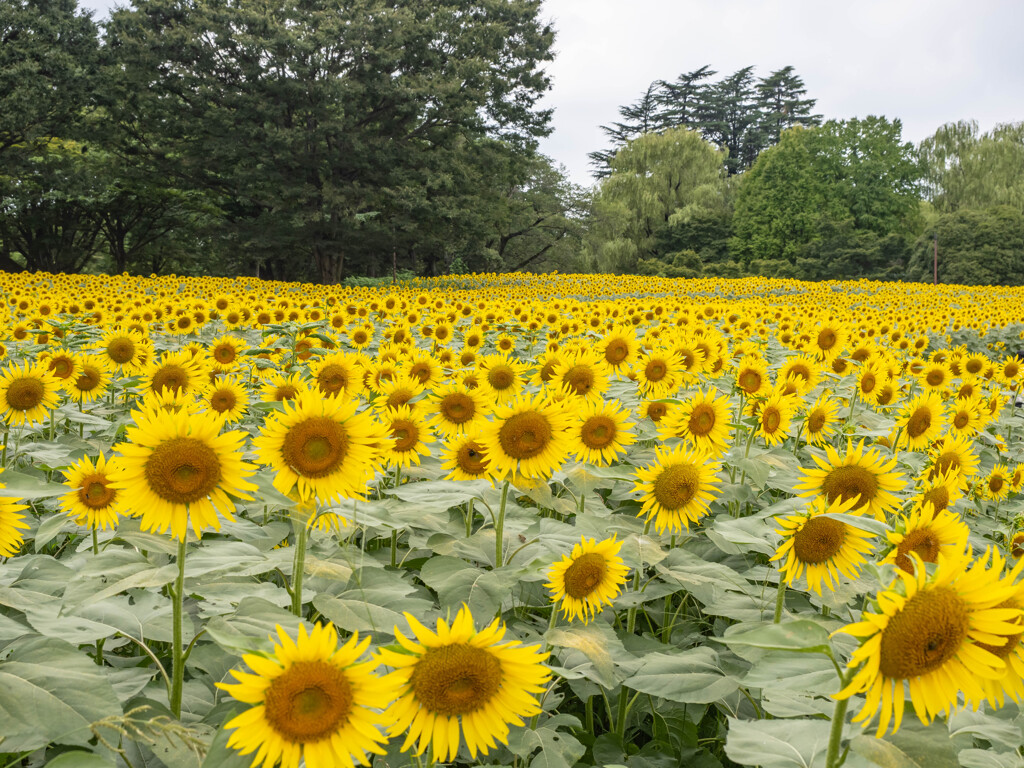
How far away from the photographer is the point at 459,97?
86.6ft

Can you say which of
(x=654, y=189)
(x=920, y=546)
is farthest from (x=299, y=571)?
(x=654, y=189)

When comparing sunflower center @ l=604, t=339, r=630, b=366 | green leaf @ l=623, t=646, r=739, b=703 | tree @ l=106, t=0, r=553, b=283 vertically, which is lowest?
green leaf @ l=623, t=646, r=739, b=703

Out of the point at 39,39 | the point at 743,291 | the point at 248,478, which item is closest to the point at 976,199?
the point at 743,291

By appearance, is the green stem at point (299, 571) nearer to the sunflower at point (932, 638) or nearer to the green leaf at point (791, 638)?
the green leaf at point (791, 638)

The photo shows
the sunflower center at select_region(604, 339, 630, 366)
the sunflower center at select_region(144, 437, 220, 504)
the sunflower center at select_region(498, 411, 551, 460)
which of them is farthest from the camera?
the sunflower center at select_region(604, 339, 630, 366)

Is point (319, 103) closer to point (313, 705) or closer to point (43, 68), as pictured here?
point (43, 68)

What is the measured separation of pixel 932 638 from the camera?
98 centimetres

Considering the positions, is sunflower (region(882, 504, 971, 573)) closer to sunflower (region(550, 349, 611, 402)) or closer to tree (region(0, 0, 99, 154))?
sunflower (region(550, 349, 611, 402))

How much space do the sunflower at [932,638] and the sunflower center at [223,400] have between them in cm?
221

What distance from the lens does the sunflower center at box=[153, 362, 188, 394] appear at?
106 inches

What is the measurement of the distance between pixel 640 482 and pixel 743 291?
1778 cm

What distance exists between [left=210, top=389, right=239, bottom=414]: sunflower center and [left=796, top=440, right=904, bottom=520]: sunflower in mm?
1991

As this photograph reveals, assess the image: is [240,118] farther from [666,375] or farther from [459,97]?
[666,375]

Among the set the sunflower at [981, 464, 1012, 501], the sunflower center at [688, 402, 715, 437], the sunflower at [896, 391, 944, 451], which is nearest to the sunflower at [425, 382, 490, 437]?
the sunflower center at [688, 402, 715, 437]
